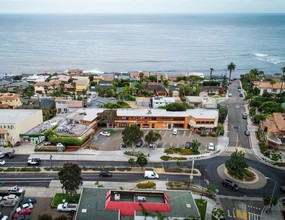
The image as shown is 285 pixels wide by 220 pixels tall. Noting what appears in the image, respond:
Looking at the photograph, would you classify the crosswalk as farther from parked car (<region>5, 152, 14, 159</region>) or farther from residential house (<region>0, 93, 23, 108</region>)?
residential house (<region>0, 93, 23, 108</region>)

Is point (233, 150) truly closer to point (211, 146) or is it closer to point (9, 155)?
point (211, 146)

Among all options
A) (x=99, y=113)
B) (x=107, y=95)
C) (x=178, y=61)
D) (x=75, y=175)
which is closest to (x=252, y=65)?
(x=178, y=61)

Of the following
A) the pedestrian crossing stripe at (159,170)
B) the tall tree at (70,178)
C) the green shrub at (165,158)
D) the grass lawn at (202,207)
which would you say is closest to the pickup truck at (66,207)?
the tall tree at (70,178)

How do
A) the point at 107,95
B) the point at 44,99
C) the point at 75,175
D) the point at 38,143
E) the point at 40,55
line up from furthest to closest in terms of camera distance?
the point at 40,55
the point at 107,95
the point at 44,99
the point at 38,143
the point at 75,175

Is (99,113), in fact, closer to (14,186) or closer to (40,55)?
(14,186)

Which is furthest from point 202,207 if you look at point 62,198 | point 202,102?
point 202,102

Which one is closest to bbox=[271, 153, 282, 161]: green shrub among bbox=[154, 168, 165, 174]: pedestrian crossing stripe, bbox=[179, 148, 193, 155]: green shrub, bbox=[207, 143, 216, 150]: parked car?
bbox=[207, 143, 216, 150]: parked car
